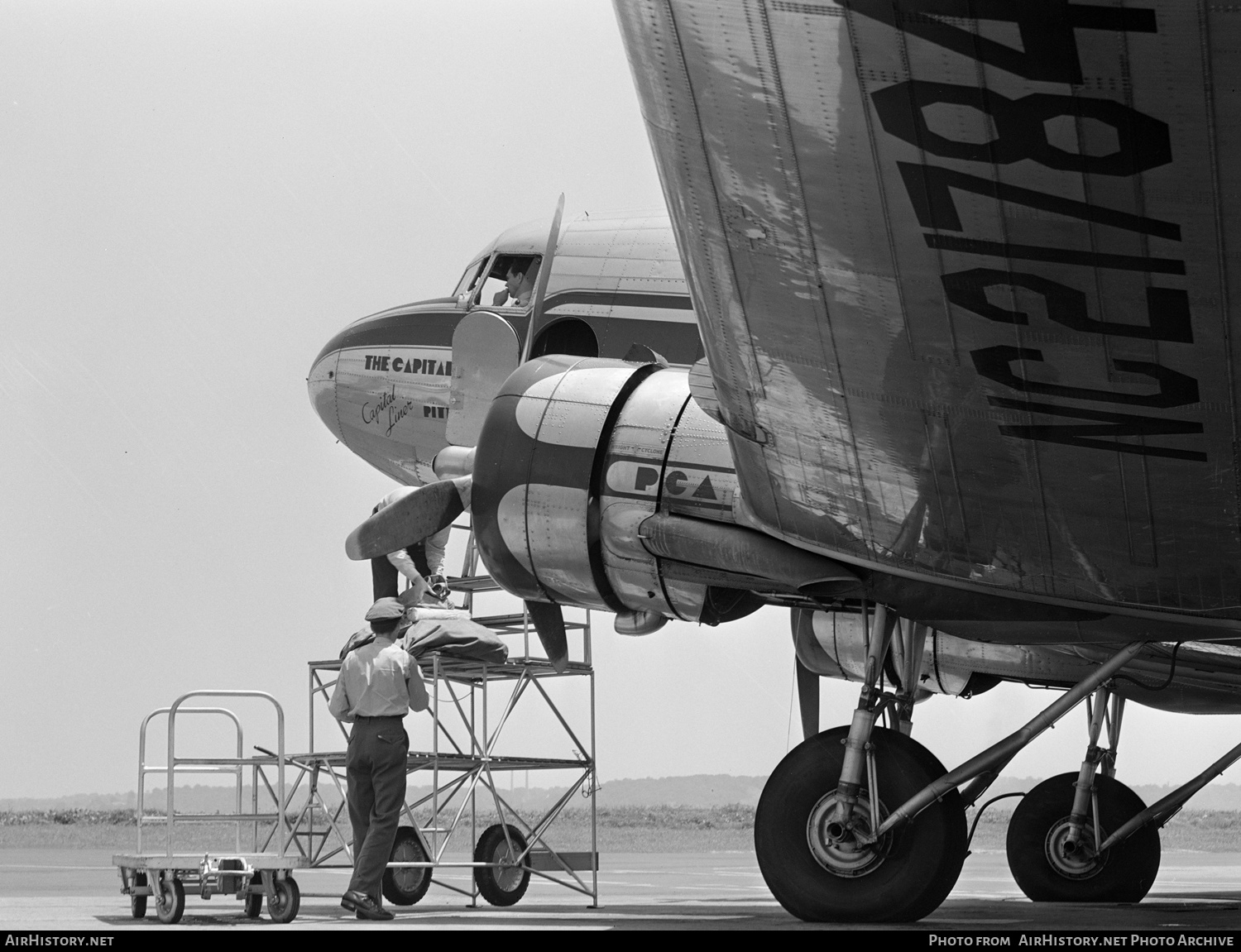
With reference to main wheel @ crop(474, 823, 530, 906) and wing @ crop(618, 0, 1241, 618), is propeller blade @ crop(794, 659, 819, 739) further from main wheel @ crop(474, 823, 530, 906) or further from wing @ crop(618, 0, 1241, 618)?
wing @ crop(618, 0, 1241, 618)

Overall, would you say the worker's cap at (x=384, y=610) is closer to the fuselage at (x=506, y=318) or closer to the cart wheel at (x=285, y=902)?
the cart wheel at (x=285, y=902)

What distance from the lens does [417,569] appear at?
13.1 m

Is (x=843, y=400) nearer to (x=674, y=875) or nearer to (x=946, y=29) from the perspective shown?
(x=946, y=29)

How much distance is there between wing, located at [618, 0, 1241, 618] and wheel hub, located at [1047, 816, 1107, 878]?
548cm


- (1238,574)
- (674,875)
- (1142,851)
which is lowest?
(674,875)

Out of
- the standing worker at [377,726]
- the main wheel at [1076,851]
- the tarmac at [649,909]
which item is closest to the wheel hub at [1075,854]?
the main wheel at [1076,851]

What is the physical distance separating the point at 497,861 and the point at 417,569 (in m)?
2.65

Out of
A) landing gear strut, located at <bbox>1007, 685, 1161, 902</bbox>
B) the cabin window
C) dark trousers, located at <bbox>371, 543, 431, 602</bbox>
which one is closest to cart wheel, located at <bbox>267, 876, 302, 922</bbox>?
dark trousers, located at <bbox>371, 543, 431, 602</bbox>

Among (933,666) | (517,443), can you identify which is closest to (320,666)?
(517,443)

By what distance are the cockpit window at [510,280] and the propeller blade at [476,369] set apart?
4658 mm

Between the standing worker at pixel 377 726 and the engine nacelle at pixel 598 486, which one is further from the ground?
the engine nacelle at pixel 598 486

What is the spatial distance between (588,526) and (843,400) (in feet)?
7.50

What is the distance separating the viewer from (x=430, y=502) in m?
10.0

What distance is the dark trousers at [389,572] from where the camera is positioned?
39.8 feet
